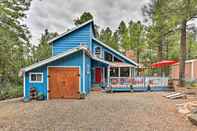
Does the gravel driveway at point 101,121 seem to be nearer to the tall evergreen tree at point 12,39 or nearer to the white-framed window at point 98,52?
the tall evergreen tree at point 12,39

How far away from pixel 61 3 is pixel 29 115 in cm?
1870

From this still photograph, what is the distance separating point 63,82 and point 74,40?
27.5 feet

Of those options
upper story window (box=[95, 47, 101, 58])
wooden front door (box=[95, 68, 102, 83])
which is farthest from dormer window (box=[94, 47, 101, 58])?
→ wooden front door (box=[95, 68, 102, 83])

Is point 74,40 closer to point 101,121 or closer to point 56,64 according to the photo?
point 56,64

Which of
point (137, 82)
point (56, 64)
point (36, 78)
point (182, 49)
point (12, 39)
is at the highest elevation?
point (12, 39)

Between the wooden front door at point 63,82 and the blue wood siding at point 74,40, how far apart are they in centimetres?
755

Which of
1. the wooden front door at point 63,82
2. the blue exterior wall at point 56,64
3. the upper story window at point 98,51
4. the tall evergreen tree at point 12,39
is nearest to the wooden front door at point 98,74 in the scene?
the upper story window at point 98,51

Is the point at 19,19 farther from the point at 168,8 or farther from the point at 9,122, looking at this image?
the point at 9,122

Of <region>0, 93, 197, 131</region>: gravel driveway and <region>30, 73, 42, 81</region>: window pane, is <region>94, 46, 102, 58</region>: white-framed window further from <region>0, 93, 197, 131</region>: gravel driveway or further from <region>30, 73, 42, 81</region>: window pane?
<region>0, 93, 197, 131</region>: gravel driveway

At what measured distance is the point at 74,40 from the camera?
25047mm

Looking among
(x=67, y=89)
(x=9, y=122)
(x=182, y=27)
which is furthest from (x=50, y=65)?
(x=182, y=27)

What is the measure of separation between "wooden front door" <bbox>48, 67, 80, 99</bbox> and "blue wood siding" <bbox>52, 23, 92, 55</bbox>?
297 inches

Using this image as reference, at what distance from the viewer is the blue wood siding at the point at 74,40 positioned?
978 inches

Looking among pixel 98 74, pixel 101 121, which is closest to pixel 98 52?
pixel 98 74
